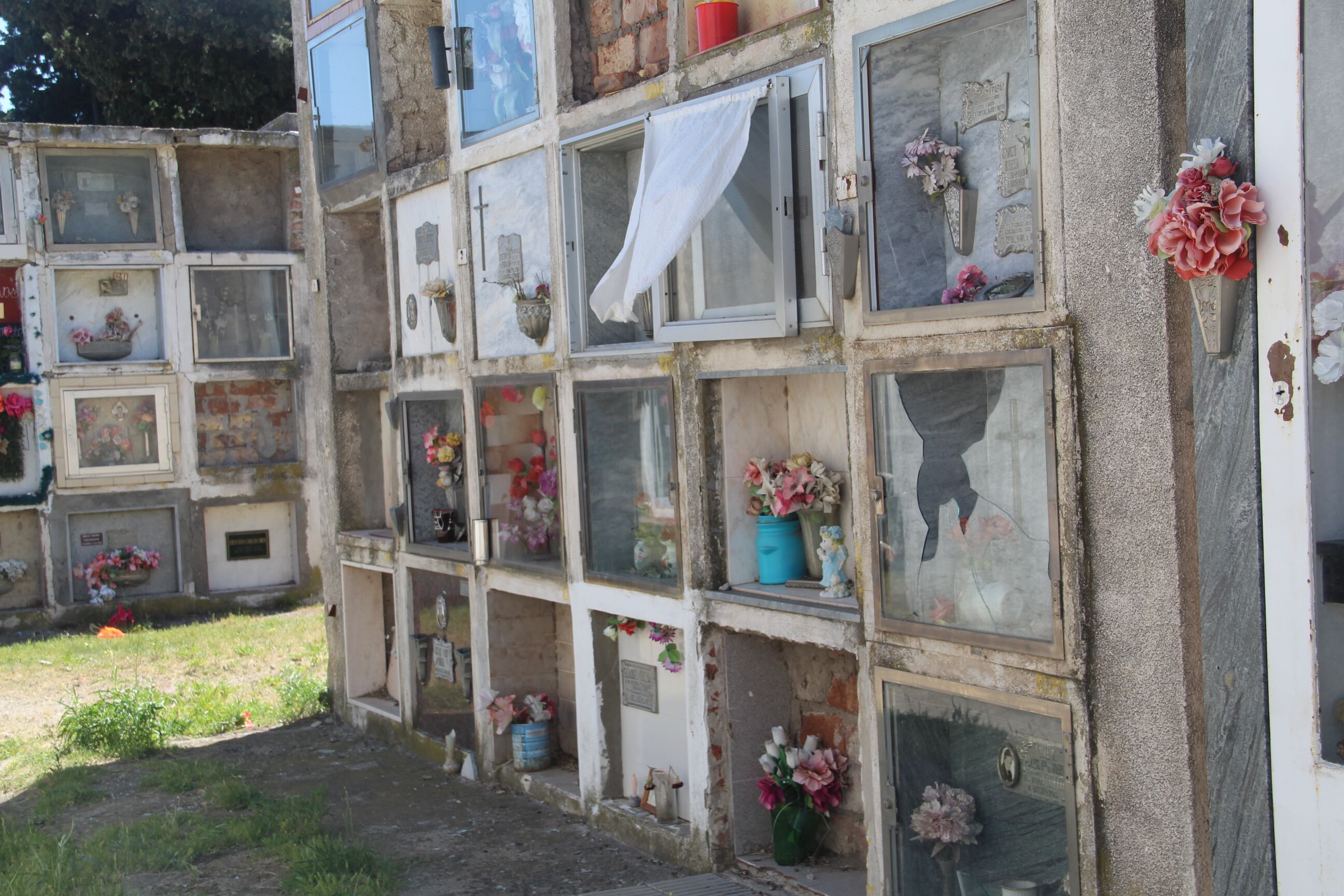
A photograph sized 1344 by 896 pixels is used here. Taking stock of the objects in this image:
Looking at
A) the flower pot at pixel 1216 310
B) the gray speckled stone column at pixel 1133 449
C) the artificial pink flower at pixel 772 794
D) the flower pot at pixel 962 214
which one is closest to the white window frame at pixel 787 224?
the flower pot at pixel 962 214

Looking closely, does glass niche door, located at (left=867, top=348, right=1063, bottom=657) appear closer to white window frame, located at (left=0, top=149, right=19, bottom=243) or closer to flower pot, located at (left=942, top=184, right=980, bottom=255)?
flower pot, located at (left=942, top=184, right=980, bottom=255)

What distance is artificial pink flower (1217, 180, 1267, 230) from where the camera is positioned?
3.67 meters

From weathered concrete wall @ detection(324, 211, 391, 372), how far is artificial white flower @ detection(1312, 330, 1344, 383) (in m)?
7.65

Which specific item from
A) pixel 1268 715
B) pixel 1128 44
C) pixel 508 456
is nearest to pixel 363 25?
pixel 508 456

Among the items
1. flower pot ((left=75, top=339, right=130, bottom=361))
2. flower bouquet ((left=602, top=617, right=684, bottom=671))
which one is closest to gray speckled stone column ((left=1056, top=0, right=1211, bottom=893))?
flower bouquet ((left=602, top=617, right=684, bottom=671))

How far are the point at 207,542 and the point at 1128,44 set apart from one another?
1352cm

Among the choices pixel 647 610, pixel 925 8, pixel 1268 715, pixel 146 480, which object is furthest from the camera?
pixel 146 480

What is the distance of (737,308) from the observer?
6.09 metres

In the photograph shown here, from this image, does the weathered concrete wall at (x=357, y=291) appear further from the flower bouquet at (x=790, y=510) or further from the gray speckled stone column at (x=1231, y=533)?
the gray speckled stone column at (x=1231, y=533)

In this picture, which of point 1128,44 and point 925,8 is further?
point 925,8

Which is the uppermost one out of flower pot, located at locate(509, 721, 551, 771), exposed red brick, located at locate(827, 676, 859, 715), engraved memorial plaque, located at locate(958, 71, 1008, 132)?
engraved memorial plaque, located at locate(958, 71, 1008, 132)

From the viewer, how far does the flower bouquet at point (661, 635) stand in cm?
689

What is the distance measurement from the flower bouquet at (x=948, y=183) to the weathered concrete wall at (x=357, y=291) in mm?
5931

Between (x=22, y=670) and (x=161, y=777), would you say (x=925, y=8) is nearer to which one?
(x=161, y=777)
